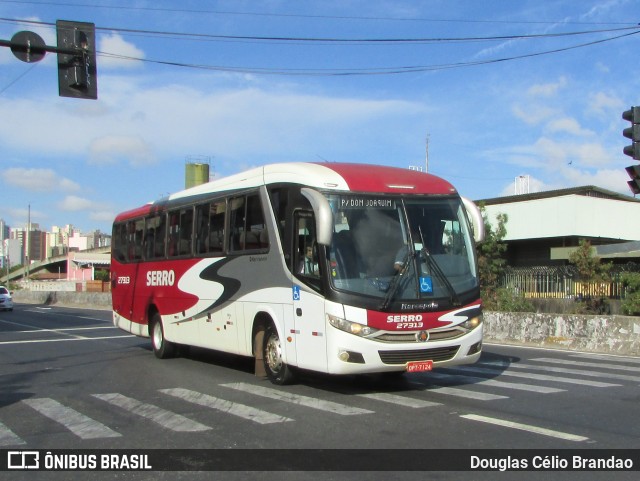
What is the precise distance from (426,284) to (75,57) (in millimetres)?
8539

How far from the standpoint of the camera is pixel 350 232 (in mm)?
9211

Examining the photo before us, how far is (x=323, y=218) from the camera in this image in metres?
8.69

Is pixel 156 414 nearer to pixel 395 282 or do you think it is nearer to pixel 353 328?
pixel 353 328

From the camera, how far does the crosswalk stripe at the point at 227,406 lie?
8.01 m

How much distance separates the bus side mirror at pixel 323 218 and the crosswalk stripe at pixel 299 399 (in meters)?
2.12

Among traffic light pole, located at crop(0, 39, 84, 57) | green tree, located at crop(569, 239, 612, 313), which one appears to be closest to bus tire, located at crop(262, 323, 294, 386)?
traffic light pole, located at crop(0, 39, 84, 57)

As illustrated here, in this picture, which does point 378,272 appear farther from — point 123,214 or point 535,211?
point 535,211

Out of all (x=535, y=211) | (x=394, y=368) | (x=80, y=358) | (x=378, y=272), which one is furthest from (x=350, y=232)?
(x=535, y=211)

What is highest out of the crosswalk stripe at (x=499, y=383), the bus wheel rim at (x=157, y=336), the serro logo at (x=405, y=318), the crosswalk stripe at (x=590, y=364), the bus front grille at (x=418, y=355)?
the serro logo at (x=405, y=318)

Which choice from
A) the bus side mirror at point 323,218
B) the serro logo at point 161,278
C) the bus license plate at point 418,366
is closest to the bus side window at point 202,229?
the serro logo at point 161,278

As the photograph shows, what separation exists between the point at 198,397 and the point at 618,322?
435 inches

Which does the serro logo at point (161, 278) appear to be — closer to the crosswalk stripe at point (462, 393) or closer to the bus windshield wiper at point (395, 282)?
the crosswalk stripe at point (462, 393)

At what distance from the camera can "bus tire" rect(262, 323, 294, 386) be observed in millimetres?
10289

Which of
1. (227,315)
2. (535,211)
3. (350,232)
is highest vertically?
(535,211)
